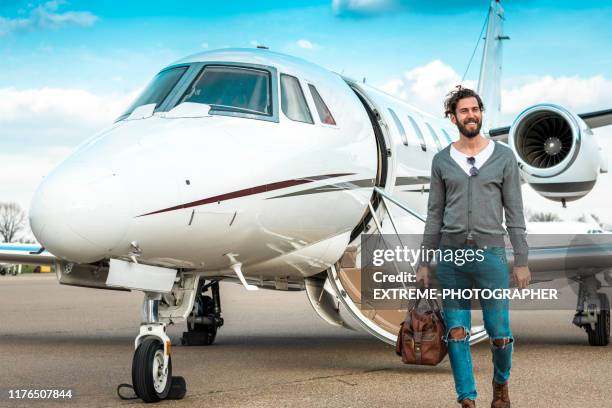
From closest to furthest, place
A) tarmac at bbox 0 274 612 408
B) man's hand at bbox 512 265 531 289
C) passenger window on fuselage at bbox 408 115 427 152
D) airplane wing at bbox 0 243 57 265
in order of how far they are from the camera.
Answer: man's hand at bbox 512 265 531 289 → tarmac at bbox 0 274 612 408 → passenger window on fuselage at bbox 408 115 427 152 → airplane wing at bbox 0 243 57 265

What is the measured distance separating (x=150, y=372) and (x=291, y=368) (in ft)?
8.13

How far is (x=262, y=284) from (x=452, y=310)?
15.5 ft

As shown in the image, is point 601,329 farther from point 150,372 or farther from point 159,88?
point 150,372

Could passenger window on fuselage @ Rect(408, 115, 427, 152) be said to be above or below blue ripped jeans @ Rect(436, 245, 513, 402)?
above

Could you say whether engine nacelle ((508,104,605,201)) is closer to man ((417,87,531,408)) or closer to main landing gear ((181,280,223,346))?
main landing gear ((181,280,223,346))

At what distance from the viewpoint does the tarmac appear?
656cm

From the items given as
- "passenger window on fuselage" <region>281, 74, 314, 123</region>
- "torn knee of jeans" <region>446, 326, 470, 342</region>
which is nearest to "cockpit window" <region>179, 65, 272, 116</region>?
"passenger window on fuselage" <region>281, 74, 314, 123</region>

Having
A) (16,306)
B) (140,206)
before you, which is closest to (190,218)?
(140,206)

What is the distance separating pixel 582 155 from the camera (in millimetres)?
11984

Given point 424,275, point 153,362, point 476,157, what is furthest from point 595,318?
point 153,362

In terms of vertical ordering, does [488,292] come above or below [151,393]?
above

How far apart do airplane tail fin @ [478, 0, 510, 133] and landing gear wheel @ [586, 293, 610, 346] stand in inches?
333

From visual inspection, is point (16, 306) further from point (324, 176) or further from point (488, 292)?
point (488, 292)

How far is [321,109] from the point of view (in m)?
8.14
